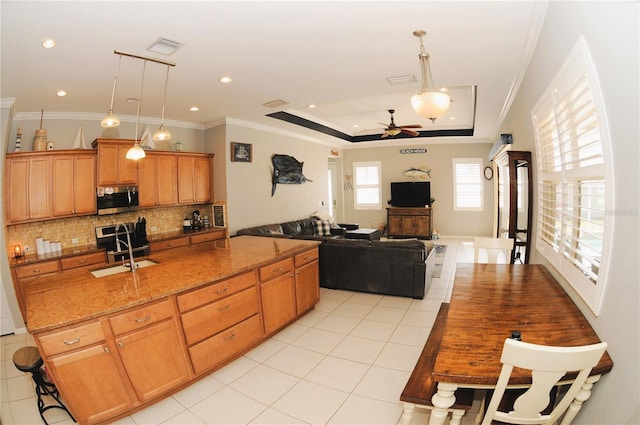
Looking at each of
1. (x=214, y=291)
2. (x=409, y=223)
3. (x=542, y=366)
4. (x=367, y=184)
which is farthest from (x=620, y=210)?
(x=367, y=184)

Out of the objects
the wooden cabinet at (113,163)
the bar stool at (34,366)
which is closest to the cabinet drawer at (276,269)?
the bar stool at (34,366)

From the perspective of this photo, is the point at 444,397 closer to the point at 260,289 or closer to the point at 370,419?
the point at 370,419

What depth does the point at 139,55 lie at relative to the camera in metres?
2.63

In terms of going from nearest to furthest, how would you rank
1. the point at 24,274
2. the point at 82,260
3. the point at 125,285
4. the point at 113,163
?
the point at 125,285 → the point at 24,274 → the point at 82,260 → the point at 113,163

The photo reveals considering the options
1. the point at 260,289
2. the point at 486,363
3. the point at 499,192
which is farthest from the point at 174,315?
the point at 499,192

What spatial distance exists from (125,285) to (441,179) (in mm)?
8264

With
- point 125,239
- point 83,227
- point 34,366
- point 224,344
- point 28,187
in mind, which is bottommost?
point 224,344

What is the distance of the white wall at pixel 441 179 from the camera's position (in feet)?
27.1

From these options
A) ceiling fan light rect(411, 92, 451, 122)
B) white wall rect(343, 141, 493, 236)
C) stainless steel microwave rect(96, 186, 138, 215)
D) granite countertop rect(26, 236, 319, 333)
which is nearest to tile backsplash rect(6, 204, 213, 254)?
stainless steel microwave rect(96, 186, 138, 215)

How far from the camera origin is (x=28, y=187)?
149 inches

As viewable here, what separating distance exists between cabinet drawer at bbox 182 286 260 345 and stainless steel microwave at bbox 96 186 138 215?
291cm

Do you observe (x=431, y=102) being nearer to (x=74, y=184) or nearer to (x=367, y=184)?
(x=74, y=184)

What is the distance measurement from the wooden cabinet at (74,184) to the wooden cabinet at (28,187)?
80mm

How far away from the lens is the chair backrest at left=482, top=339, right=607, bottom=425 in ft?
3.52
